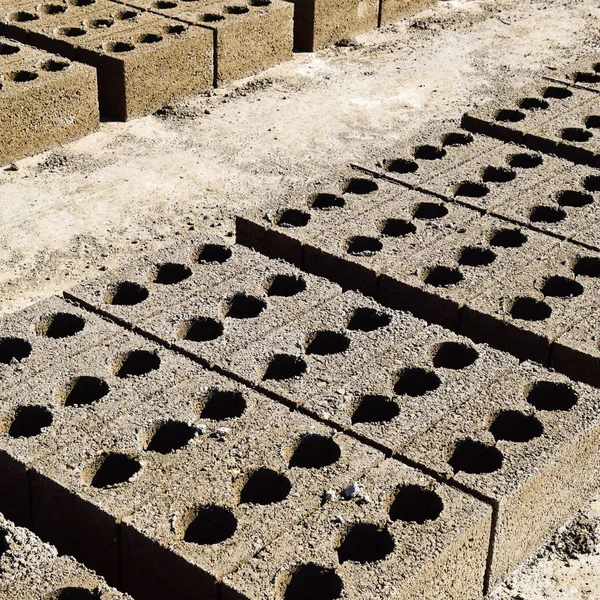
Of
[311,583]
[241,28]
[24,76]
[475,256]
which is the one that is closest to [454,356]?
[475,256]

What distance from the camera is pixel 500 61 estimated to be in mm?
11984

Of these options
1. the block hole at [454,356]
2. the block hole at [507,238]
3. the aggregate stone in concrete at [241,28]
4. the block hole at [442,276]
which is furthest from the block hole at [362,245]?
the aggregate stone in concrete at [241,28]

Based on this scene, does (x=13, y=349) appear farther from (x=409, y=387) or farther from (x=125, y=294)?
(x=409, y=387)

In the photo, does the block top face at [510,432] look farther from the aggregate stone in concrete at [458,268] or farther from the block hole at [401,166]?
the block hole at [401,166]

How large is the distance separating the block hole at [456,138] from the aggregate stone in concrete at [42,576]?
4665 mm

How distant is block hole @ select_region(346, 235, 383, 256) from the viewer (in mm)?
7113

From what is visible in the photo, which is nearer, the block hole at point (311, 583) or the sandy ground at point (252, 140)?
the block hole at point (311, 583)

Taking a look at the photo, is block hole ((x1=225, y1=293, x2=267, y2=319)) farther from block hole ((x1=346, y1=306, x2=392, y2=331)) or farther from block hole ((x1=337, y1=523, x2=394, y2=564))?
block hole ((x1=337, y1=523, x2=394, y2=564))

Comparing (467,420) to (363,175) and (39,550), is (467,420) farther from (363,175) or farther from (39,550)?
(363,175)

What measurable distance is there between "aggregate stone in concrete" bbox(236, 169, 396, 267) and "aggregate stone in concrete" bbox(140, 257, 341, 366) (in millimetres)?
352

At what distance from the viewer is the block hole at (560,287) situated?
6789 millimetres

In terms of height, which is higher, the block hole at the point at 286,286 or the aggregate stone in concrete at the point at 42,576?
the block hole at the point at 286,286

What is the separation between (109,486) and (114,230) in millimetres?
3650

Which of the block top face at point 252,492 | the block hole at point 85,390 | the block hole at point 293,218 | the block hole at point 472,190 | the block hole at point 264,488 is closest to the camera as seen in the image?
the block top face at point 252,492
